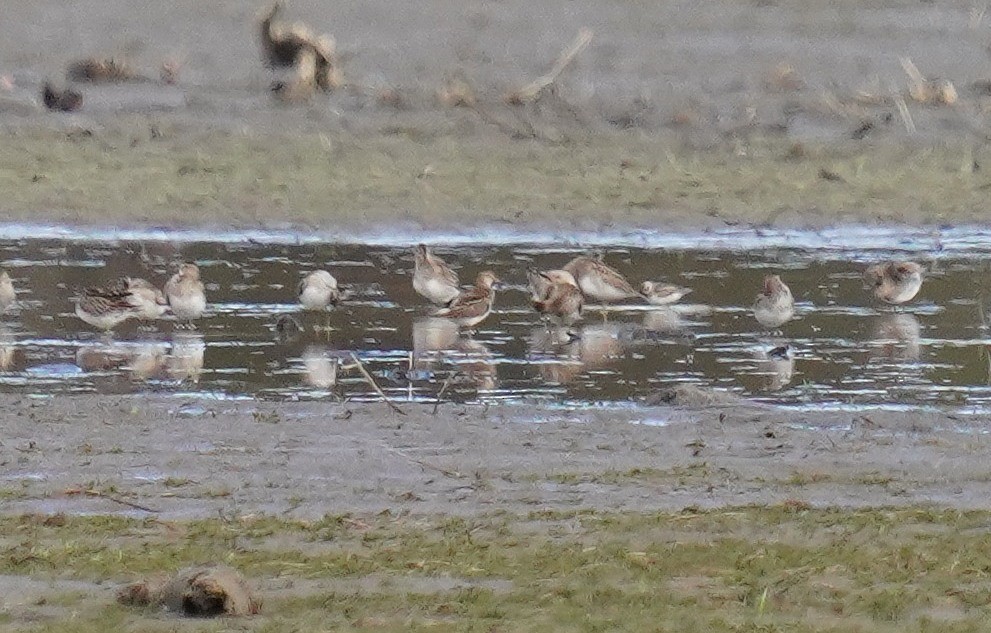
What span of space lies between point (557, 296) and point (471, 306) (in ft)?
1.81

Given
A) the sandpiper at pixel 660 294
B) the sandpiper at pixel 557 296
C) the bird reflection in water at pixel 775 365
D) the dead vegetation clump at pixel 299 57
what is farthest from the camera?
the dead vegetation clump at pixel 299 57

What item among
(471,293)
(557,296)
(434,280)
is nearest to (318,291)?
(434,280)

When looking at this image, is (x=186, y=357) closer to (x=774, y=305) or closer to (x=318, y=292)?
(x=318, y=292)

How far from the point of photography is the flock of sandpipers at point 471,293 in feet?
40.9

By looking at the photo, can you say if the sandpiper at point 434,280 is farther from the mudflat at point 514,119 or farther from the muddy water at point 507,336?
the mudflat at point 514,119

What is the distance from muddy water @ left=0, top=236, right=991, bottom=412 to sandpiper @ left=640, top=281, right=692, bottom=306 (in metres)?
0.08

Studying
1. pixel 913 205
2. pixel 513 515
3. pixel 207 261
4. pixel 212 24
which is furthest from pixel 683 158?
pixel 513 515

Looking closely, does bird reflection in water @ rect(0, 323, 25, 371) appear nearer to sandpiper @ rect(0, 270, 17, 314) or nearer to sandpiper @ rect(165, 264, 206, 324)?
sandpiper @ rect(0, 270, 17, 314)

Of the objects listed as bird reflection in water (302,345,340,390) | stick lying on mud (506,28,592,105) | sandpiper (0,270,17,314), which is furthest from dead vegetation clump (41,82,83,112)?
bird reflection in water (302,345,340,390)

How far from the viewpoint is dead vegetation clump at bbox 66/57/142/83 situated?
69.3 feet

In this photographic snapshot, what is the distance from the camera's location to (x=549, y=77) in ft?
68.1

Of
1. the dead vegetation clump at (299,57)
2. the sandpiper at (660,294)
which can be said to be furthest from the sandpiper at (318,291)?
the dead vegetation clump at (299,57)

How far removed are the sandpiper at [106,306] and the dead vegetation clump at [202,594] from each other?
19.0 ft

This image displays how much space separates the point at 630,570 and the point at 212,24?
1715 cm
